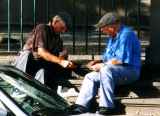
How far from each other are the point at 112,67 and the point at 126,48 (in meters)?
0.34

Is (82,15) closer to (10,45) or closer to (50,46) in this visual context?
(10,45)

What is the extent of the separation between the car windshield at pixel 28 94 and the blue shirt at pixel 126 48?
1905mm

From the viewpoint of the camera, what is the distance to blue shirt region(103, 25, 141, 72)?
27.4 feet

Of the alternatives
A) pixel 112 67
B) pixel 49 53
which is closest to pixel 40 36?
pixel 49 53

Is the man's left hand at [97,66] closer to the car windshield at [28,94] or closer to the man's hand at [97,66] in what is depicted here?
the man's hand at [97,66]

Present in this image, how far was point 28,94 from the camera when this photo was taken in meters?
6.21

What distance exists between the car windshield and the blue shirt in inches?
75.0

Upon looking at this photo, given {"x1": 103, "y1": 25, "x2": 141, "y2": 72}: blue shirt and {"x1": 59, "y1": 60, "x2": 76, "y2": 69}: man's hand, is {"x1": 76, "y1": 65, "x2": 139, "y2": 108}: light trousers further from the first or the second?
{"x1": 59, "y1": 60, "x2": 76, "y2": 69}: man's hand

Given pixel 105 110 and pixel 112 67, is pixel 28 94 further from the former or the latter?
pixel 112 67

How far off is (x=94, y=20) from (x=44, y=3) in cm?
114

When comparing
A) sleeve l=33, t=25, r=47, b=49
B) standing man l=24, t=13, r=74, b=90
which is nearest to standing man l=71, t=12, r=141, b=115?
standing man l=24, t=13, r=74, b=90

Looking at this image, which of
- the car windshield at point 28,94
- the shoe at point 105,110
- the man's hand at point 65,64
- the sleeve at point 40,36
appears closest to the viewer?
the car windshield at point 28,94

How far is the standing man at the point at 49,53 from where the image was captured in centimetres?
838

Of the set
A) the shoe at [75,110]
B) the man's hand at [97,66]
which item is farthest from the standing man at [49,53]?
the shoe at [75,110]
